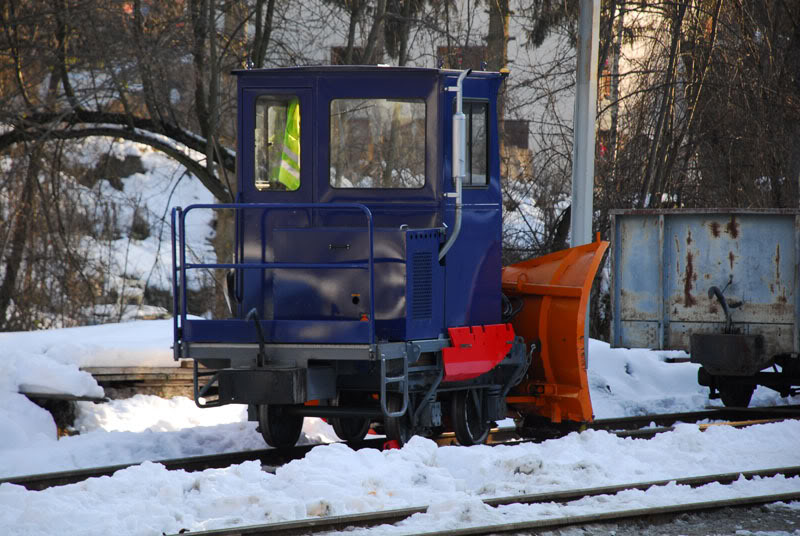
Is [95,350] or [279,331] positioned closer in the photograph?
[279,331]

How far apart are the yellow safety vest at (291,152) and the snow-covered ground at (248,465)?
2.25 metres

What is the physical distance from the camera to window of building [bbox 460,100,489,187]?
852 cm

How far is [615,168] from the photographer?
17594 mm

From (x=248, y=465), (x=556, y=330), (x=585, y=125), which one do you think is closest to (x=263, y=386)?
(x=248, y=465)

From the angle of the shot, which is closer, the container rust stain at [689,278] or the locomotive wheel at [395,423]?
the locomotive wheel at [395,423]

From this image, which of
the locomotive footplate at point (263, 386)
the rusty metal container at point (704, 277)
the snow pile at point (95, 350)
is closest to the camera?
the locomotive footplate at point (263, 386)

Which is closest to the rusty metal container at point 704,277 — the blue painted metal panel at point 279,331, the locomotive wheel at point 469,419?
the locomotive wheel at point 469,419

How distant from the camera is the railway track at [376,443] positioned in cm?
745

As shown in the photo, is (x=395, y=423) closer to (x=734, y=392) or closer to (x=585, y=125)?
(x=585, y=125)

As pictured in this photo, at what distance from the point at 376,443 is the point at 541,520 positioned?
3453 mm

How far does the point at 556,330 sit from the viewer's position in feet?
30.3

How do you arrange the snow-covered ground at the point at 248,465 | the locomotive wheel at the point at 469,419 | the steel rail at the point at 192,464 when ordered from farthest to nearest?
the locomotive wheel at the point at 469,419, the steel rail at the point at 192,464, the snow-covered ground at the point at 248,465

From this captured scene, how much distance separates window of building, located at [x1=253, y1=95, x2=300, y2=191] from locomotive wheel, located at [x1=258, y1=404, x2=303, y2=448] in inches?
71.8

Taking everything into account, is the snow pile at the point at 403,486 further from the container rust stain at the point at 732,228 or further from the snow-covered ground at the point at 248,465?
the container rust stain at the point at 732,228
